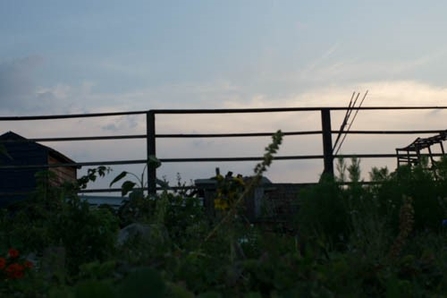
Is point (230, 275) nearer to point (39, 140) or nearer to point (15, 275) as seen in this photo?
point (15, 275)

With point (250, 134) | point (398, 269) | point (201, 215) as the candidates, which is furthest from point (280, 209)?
point (398, 269)

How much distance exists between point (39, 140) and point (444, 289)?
6.63 meters

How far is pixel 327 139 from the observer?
8.14 m

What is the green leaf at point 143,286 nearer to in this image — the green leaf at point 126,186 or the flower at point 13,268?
the flower at point 13,268

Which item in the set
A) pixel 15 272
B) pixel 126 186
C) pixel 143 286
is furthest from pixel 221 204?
pixel 126 186

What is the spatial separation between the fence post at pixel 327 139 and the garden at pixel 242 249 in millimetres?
2852

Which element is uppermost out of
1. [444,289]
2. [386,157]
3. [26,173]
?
[26,173]

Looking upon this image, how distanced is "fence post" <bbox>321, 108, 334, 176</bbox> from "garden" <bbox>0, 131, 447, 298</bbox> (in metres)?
2.85

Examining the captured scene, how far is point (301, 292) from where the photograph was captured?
1.15 m

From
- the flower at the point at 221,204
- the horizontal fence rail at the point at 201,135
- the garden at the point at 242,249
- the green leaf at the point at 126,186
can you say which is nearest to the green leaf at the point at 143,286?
the garden at the point at 242,249

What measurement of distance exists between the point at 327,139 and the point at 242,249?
16.6 ft

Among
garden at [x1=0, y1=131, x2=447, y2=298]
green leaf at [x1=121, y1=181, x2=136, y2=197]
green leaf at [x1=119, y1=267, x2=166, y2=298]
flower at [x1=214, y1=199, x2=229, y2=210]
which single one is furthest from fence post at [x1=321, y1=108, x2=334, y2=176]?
green leaf at [x1=119, y1=267, x2=166, y2=298]

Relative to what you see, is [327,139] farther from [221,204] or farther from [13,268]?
[13,268]

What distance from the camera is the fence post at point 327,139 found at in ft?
26.5
